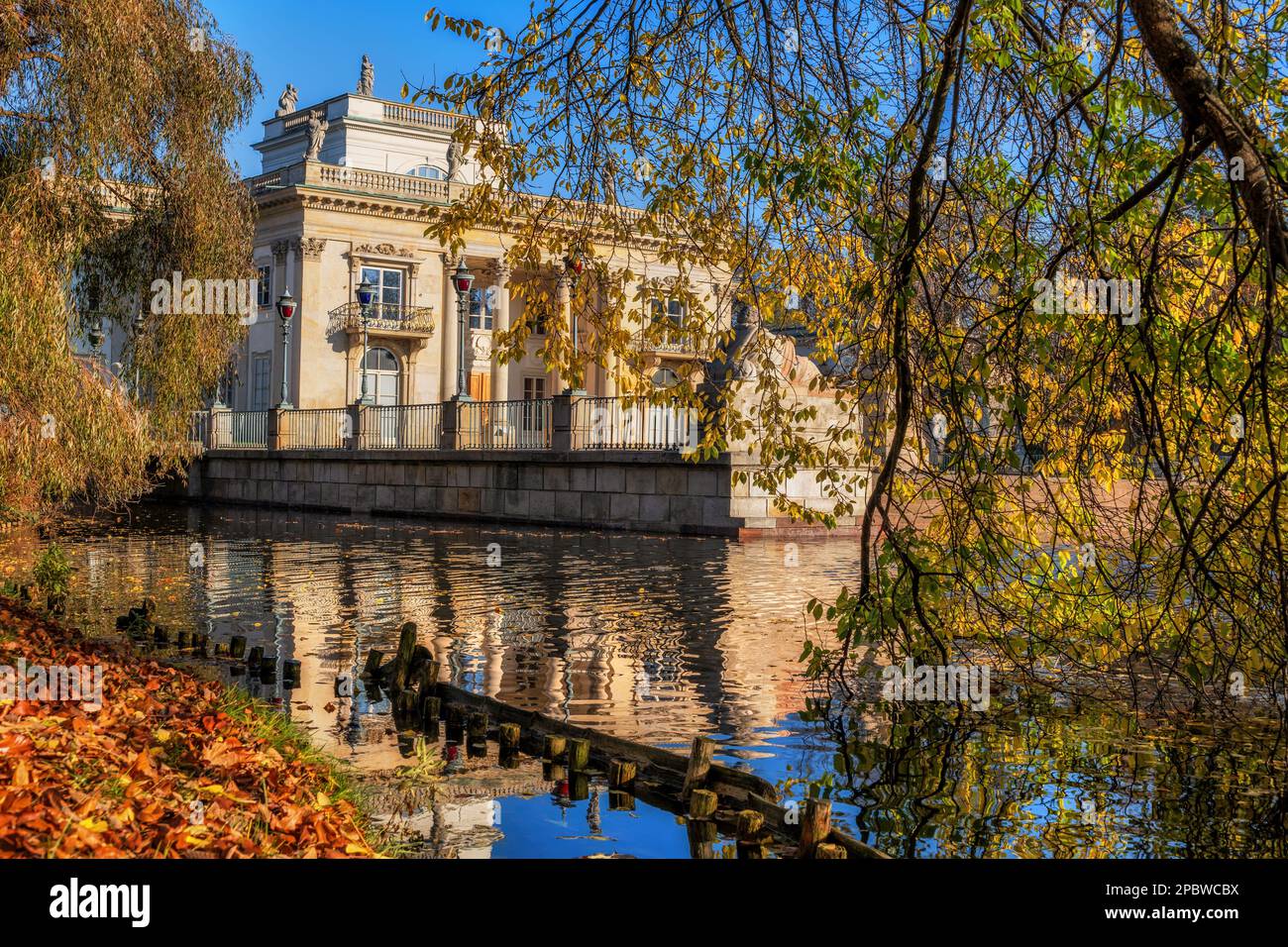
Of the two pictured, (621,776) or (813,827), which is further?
(621,776)

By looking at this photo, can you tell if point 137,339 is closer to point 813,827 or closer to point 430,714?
point 430,714

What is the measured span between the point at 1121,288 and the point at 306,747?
187 inches

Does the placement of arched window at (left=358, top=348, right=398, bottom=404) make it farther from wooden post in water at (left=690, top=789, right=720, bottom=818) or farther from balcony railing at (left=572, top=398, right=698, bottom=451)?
wooden post in water at (left=690, top=789, right=720, bottom=818)

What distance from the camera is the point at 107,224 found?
1504 cm

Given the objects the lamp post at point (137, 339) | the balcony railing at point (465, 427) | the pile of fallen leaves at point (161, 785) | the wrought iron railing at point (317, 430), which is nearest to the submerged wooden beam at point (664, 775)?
the pile of fallen leaves at point (161, 785)

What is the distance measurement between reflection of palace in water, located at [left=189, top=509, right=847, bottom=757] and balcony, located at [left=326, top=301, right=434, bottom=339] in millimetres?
34828

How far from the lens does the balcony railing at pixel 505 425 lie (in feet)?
102

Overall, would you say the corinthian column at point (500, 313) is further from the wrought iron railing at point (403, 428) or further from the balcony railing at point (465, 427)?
the wrought iron railing at point (403, 428)

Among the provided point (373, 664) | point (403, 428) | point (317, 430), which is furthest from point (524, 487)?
point (373, 664)

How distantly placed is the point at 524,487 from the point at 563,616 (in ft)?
54.5

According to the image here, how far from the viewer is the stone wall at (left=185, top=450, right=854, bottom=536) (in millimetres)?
26375

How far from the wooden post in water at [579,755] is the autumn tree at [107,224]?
701cm

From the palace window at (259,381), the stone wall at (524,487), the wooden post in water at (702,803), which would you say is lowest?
the wooden post in water at (702,803)

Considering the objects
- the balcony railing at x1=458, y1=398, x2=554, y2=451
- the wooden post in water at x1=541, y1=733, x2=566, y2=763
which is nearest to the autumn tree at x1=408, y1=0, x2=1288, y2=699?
the wooden post in water at x1=541, y1=733, x2=566, y2=763
